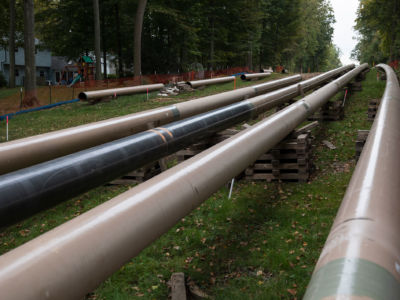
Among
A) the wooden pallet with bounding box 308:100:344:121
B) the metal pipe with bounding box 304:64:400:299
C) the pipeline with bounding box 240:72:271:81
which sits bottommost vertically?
the metal pipe with bounding box 304:64:400:299

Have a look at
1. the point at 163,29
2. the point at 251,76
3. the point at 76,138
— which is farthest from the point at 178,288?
the point at 163,29

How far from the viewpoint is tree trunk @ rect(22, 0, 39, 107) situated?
19812 millimetres

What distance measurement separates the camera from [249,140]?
5148 millimetres

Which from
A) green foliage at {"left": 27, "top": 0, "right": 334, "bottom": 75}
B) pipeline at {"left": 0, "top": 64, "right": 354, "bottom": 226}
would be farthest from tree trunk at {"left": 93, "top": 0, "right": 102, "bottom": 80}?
pipeline at {"left": 0, "top": 64, "right": 354, "bottom": 226}

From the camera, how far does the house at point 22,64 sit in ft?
152

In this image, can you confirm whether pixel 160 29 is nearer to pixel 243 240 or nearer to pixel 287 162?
pixel 287 162

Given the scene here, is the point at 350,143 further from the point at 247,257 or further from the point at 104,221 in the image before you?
the point at 104,221

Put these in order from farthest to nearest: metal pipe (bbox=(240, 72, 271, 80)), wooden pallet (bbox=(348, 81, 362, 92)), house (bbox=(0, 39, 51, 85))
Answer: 1. house (bbox=(0, 39, 51, 85))
2. metal pipe (bbox=(240, 72, 271, 80))
3. wooden pallet (bbox=(348, 81, 362, 92))

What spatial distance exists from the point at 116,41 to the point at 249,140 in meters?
35.0

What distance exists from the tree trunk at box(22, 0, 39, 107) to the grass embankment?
1418 cm

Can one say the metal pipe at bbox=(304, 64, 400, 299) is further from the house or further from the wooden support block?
the house

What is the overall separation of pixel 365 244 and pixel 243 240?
323cm

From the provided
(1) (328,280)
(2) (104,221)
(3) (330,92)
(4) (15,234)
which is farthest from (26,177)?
(3) (330,92)

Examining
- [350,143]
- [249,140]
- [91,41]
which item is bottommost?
[350,143]
